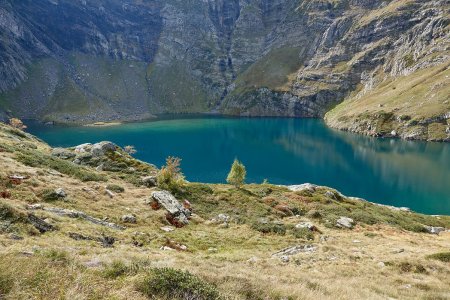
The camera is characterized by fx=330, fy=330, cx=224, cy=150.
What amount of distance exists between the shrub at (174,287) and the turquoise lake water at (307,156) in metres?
74.0

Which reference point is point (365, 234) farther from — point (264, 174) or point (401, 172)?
point (401, 172)

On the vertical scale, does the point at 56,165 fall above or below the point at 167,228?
above

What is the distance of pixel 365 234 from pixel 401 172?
74547 millimetres

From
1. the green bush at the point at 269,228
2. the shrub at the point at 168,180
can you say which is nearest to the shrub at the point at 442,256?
the green bush at the point at 269,228

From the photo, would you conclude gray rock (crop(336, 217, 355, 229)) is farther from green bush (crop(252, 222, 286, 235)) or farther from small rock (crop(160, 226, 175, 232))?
small rock (crop(160, 226, 175, 232))

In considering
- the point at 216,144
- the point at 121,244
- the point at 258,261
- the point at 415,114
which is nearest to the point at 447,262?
the point at 258,261

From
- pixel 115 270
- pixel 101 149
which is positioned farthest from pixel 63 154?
pixel 115 270

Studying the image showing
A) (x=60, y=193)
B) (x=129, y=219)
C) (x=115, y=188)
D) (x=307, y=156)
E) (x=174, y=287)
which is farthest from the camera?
(x=307, y=156)

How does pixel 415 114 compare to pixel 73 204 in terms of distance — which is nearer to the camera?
pixel 73 204

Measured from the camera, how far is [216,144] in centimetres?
14962

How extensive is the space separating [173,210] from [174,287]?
2338 centimetres

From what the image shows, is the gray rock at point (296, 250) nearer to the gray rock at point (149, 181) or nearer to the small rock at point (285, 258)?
the small rock at point (285, 258)

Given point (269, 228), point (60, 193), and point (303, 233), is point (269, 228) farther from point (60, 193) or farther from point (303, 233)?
point (60, 193)

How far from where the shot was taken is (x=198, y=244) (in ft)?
85.4
